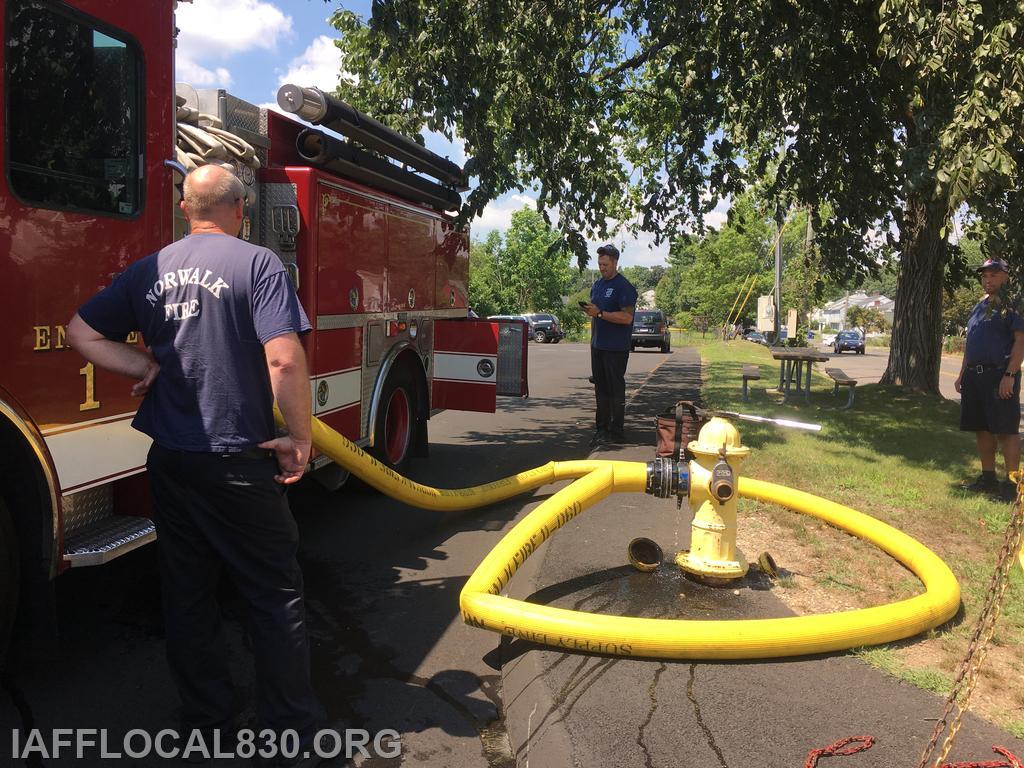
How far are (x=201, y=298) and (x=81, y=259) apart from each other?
1002mm

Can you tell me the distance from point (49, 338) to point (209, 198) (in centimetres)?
96

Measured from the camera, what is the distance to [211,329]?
2545 millimetres

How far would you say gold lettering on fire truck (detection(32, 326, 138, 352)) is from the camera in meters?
2.94

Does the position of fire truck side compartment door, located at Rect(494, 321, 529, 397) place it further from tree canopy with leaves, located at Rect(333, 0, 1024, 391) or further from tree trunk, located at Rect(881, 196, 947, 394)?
tree trunk, located at Rect(881, 196, 947, 394)

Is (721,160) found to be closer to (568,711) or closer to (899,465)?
(899,465)

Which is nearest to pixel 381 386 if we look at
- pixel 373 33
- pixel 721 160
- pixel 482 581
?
pixel 482 581

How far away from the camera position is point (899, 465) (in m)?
7.41

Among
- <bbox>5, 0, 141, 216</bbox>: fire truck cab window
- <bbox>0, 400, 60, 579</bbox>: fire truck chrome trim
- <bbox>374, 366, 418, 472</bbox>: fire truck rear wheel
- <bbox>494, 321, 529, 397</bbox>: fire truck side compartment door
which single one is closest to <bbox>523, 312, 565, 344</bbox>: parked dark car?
<bbox>494, 321, 529, 397</bbox>: fire truck side compartment door

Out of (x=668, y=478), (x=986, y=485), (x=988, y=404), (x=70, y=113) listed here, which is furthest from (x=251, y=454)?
(x=986, y=485)

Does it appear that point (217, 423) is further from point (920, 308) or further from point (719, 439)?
point (920, 308)

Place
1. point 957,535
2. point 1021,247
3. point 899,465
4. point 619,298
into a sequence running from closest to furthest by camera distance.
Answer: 1. point 957,535
2. point 1021,247
3. point 899,465
4. point 619,298

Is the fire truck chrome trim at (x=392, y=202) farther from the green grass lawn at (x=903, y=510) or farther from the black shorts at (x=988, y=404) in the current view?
the black shorts at (x=988, y=404)

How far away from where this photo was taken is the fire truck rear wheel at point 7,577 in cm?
284

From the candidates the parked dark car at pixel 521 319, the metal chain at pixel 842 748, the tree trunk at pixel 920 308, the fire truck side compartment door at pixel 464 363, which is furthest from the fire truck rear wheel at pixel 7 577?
the tree trunk at pixel 920 308
